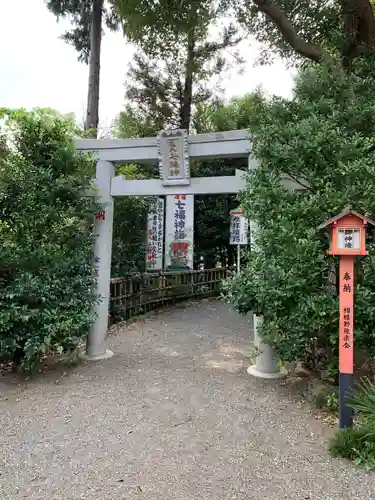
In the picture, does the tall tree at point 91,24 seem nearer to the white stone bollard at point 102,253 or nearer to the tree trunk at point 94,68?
the tree trunk at point 94,68

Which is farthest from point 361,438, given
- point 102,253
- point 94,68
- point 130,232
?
point 94,68

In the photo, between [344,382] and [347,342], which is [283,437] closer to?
[344,382]

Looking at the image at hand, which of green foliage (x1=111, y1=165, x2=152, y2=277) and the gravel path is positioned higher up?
green foliage (x1=111, y1=165, x2=152, y2=277)

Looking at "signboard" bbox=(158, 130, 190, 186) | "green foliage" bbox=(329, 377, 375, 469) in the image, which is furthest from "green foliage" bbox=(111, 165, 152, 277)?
"green foliage" bbox=(329, 377, 375, 469)

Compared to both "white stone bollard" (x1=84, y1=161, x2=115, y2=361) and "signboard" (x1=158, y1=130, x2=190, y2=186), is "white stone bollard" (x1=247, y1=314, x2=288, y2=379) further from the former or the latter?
"white stone bollard" (x1=84, y1=161, x2=115, y2=361)

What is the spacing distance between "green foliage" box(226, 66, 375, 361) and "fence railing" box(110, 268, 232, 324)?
290cm

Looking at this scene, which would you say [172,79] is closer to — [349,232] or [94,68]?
[94,68]

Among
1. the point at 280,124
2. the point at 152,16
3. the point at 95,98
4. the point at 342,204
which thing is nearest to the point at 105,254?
the point at 280,124

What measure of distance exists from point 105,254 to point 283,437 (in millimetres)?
3407

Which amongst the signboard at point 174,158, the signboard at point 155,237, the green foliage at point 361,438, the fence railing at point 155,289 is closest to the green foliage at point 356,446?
the green foliage at point 361,438

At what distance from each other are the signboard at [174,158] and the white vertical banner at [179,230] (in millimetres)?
4288

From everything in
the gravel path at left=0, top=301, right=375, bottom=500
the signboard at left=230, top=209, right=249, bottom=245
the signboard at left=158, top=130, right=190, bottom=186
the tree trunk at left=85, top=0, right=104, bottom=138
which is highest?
the tree trunk at left=85, top=0, right=104, bottom=138

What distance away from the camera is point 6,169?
4941 millimetres

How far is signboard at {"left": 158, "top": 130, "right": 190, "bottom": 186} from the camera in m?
5.31
